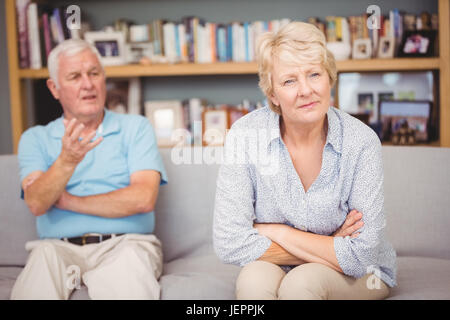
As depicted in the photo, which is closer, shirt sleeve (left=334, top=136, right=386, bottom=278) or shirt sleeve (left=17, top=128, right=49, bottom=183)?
shirt sleeve (left=334, top=136, right=386, bottom=278)

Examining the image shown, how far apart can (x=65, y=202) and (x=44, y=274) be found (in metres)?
0.24

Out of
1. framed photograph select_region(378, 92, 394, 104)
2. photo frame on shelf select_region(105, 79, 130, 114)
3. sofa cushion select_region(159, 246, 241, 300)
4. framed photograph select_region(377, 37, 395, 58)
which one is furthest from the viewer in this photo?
photo frame on shelf select_region(105, 79, 130, 114)

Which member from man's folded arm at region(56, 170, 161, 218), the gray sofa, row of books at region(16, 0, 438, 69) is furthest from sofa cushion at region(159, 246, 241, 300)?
row of books at region(16, 0, 438, 69)

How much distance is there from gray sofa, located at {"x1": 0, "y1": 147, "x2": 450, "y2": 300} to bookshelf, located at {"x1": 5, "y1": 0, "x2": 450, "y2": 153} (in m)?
0.71

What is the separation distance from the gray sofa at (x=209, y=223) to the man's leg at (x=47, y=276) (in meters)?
0.06

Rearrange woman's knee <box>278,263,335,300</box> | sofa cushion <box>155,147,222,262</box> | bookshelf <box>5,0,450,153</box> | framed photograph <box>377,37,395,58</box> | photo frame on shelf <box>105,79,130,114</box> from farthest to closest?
photo frame on shelf <box>105,79,130,114</box>
framed photograph <box>377,37,395,58</box>
bookshelf <box>5,0,450,153</box>
sofa cushion <box>155,147,222,262</box>
woman's knee <box>278,263,335,300</box>

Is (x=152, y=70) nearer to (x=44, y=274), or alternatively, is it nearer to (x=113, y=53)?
(x=113, y=53)

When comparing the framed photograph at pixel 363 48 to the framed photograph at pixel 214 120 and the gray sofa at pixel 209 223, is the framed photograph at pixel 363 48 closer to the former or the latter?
the framed photograph at pixel 214 120

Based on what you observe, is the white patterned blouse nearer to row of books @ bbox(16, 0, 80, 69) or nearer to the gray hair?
the gray hair

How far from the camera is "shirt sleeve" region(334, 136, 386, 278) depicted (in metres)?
1.16

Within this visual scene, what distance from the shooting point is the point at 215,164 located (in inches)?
72.0

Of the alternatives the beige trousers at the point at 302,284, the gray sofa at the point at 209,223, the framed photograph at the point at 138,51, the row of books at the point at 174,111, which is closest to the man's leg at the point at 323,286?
the beige trousers at the point at 302,284

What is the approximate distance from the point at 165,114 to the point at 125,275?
1.37 meters

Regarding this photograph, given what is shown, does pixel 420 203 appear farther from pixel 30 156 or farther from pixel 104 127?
pixel 30 156
